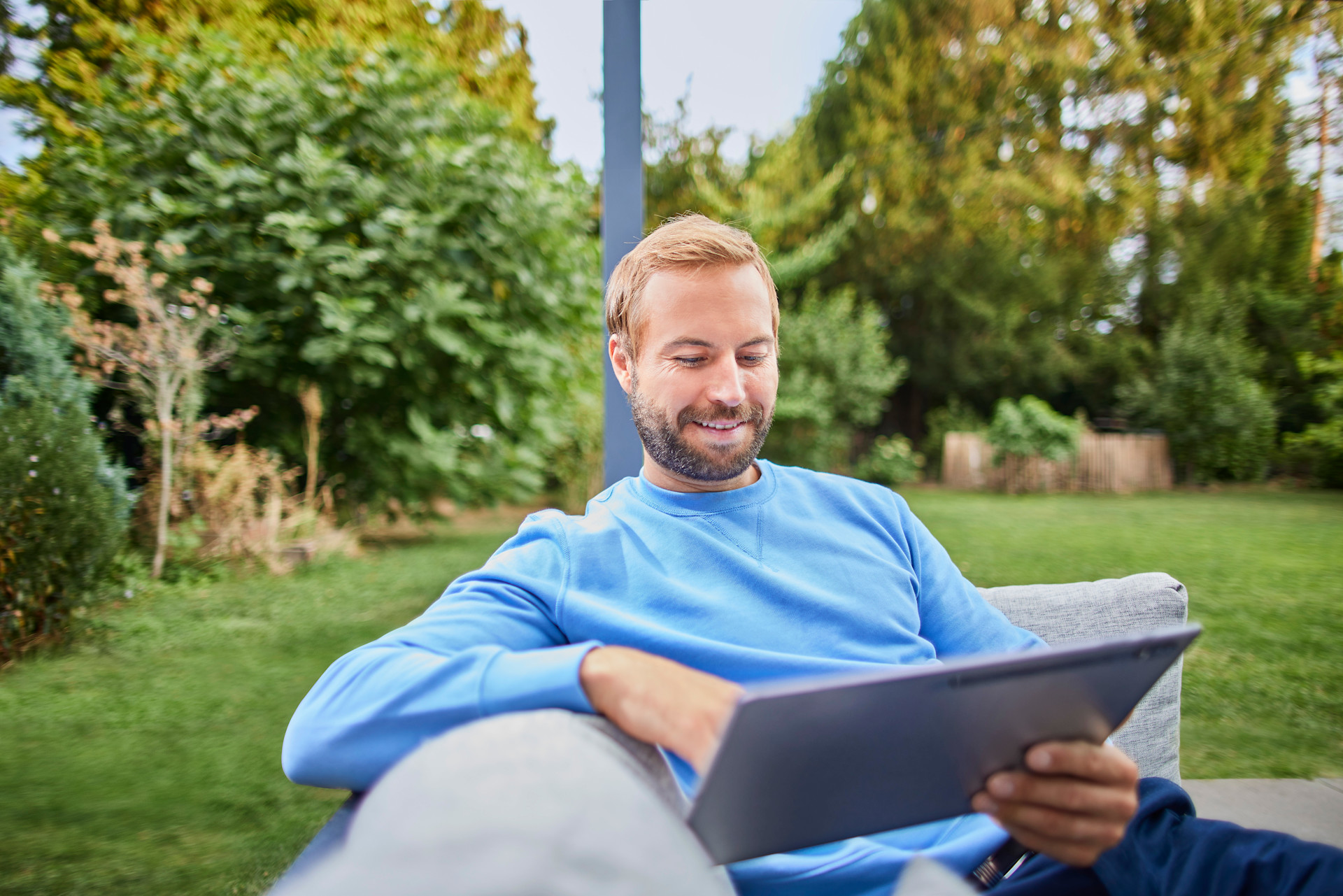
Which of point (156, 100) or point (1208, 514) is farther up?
point (156, 100)

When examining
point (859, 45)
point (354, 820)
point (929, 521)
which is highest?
point (859, 45)

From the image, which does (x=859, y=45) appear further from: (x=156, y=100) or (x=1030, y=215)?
(x=156, y=100)

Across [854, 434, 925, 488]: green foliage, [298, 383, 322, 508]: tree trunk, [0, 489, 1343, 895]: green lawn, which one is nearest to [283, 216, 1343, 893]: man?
[0, 489, 1343, 895]: green lawn

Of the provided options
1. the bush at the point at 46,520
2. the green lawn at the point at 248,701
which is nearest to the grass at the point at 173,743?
the green lawn at the point at 248,701

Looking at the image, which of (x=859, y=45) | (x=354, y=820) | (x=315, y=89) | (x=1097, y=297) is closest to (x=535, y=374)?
(x=315, y=89)

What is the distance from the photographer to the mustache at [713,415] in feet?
3.36

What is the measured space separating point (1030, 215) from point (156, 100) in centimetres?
958

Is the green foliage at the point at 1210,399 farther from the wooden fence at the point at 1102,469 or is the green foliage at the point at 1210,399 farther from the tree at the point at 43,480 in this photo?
the tree at the point at 43,480

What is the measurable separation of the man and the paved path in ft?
3.00

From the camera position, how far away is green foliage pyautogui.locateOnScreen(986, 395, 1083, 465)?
909 cm

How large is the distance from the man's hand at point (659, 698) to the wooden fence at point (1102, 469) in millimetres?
9529

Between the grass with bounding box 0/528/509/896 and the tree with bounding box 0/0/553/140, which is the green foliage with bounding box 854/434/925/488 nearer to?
the tree with bounding box 0/0/553/140

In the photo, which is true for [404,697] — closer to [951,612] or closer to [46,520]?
[951,612]

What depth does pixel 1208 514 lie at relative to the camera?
6484 millimetres
